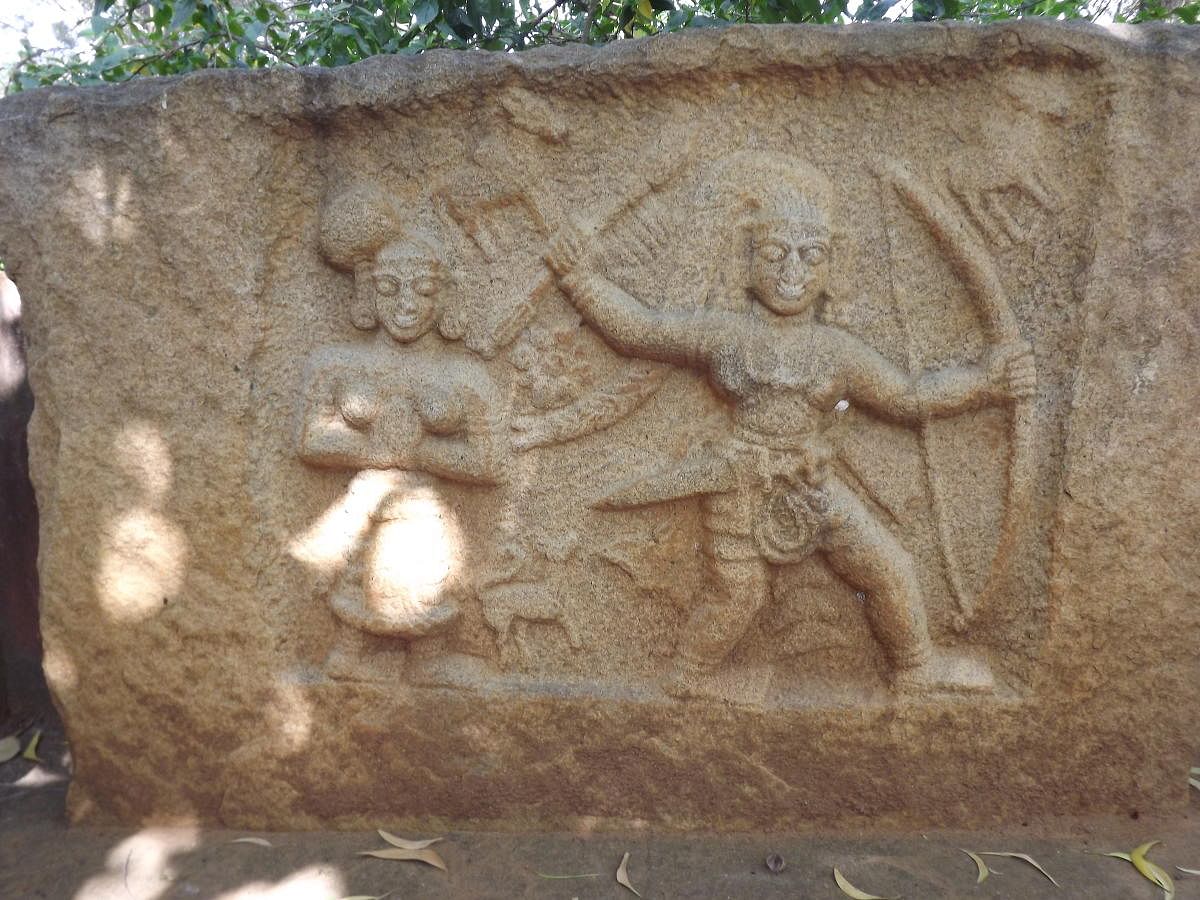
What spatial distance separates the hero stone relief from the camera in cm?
204

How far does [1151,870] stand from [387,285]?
2.48 meters

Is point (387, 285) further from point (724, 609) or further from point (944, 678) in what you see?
point (944, 678)

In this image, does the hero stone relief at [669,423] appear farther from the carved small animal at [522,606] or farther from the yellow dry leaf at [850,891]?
the yellow dry leaf at [850,891]

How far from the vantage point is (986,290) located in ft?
6.66

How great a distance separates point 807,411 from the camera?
2061mm

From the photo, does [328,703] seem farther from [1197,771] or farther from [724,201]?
[1197,771]

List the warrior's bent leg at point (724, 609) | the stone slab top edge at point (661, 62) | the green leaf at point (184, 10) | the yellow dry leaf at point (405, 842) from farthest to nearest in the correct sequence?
the green leaf at point (184, 10) → the yellow dry leaf at point (405, 842) → the warrior's bent leg at point (724, 609) → the stone slab top edge at point (661, 62)

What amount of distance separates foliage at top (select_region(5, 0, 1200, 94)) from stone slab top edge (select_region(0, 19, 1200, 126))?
126 centimetres

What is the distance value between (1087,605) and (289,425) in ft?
6.93

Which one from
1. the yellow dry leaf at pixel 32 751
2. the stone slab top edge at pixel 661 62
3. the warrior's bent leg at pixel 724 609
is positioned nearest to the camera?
the stone slab top edge at pixel 661 62

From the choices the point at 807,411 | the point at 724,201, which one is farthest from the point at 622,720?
the point at 724,201

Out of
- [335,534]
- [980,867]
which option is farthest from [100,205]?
[980,867]

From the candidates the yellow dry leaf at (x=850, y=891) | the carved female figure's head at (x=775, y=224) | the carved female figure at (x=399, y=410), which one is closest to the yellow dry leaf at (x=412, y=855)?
the carved female figure at (x=399, y=410)

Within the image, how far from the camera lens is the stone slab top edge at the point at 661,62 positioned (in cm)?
192
